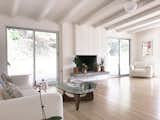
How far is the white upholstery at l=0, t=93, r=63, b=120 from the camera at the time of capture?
1477mm

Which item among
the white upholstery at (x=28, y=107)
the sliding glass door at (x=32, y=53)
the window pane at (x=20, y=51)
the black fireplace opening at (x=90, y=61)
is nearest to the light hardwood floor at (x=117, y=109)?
the white upholstery at (x=28, y=107)

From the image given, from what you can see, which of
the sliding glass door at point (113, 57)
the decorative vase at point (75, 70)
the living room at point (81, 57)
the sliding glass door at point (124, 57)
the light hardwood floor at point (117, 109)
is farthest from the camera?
the sliding glass door at point (124, 57)

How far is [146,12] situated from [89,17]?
2.04 meters

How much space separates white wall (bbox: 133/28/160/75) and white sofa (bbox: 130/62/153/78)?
20.7 inches

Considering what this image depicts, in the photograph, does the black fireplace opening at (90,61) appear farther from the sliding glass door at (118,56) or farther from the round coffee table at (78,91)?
the round coffee table at (78,91)

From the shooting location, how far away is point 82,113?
2830 millimetres

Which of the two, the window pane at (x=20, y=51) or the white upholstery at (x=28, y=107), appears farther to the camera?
the window pane at (x=20, y=51)

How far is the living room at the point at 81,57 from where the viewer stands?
2.89 metres

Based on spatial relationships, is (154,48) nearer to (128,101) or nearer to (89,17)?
(89,17)

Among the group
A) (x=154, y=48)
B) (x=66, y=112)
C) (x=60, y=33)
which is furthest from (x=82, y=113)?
(x=154, y=48)

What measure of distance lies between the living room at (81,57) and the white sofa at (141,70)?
5cm

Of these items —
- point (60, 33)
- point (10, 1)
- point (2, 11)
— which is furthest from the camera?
point (60, 33)

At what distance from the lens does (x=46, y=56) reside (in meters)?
5.94

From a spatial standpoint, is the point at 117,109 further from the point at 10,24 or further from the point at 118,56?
the point at 118,56
